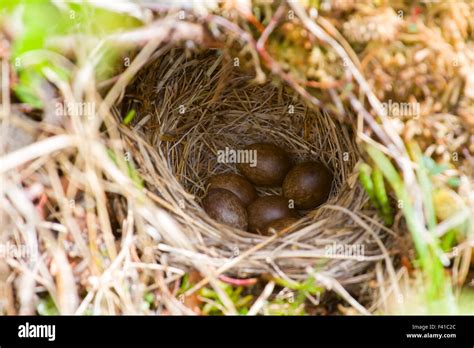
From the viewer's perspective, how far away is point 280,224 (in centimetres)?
181

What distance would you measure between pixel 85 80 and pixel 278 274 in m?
0.67

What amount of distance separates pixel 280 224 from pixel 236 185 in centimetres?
29

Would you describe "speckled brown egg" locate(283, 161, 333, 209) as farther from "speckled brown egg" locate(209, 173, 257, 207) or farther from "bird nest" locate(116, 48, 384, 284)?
"speckled brown egg" locate(209, 173, 257, 207)

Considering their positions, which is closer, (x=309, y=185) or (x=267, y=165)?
(x=309, y=185)

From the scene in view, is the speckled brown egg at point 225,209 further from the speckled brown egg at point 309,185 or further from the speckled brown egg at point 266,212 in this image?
the speckled brown egg at point 309,185

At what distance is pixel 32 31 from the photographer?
1288 millimetres

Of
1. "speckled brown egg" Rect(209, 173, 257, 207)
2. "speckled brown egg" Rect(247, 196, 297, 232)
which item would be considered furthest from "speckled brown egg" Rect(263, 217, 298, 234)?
"speckled brown egg" Rect(209, 173, 257, 207)

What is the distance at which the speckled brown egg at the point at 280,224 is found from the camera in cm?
179

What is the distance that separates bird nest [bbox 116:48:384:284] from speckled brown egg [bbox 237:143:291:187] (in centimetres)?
7

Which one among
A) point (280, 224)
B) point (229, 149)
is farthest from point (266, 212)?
point (229, 149)

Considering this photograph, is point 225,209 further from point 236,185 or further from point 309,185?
point 309,185

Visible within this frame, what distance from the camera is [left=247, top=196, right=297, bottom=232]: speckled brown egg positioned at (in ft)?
6.26

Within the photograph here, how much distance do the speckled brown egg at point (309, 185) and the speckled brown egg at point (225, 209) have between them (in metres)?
0.18
